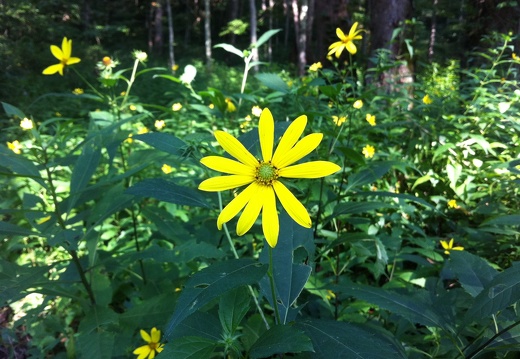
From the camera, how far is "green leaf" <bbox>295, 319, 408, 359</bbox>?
0.64m

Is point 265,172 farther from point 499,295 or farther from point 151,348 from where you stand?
point 151,348

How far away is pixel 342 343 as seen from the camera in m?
0.67

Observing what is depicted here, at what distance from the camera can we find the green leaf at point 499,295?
661 mm

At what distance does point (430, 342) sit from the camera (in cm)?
114

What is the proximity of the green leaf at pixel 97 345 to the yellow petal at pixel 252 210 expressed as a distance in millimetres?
640

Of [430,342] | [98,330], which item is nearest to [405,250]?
[430,342]

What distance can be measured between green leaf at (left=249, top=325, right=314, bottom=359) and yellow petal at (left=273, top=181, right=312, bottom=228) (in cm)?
20

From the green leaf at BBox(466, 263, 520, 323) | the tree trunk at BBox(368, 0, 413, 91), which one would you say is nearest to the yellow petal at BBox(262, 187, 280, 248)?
the green leaf at BBox(466, 263, 520, 323)

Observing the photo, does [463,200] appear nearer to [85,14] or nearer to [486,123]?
[486,123]

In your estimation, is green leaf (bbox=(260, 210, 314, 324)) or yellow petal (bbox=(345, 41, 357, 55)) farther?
yellow petal (bbox=(345, 41, 357, 55))

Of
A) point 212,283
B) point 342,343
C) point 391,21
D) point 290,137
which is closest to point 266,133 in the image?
point 290,137

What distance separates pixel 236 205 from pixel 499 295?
1.80 ft

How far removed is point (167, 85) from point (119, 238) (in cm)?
756

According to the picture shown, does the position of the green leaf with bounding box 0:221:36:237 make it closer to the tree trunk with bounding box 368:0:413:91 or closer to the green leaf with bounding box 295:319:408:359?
the green leaf with bounding box 295:319:408:359
